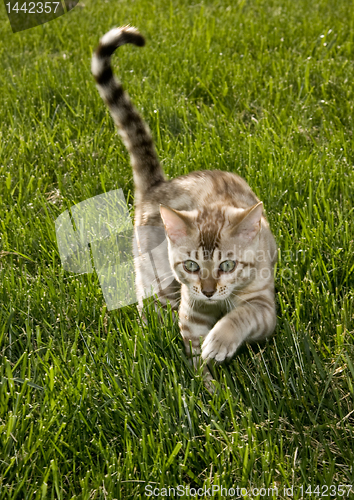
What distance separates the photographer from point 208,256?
248 centimetres

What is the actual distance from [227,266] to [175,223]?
0.31 m

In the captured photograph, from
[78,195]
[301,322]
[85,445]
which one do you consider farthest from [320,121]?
[85,445]

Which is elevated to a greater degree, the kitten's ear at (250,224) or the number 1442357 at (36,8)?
the number 1442357 at (36,8)

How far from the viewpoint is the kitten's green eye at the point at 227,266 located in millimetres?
2475

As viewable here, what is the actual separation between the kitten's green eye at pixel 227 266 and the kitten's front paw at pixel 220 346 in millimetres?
317

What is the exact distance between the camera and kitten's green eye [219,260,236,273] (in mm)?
2475

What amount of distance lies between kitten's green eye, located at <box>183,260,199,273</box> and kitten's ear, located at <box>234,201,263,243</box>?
9.2 inches
